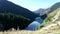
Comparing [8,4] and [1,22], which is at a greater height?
[8,4]

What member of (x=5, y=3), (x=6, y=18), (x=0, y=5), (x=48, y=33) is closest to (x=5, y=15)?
(x=6, y=18)

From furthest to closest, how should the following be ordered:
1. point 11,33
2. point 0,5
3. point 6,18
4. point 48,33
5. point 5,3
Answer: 1. point 5,3
2. point 0,5
3. point 6,18
4. point 48,33
5. point 11,33

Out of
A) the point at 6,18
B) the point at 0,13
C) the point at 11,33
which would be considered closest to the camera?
the point at 11,33

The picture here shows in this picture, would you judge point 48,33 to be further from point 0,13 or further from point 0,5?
point 0,5

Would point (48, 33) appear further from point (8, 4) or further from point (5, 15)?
point (8, 4)

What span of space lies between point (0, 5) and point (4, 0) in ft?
13.7

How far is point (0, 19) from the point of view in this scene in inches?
2968

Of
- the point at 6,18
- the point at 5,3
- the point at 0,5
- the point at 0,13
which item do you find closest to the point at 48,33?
the point at 0,13

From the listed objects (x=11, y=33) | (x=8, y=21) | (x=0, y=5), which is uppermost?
(x=0, y=5)

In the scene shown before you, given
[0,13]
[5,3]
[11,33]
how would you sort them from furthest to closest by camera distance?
1. [5,3]
2. [0,13]
3. [11,33]

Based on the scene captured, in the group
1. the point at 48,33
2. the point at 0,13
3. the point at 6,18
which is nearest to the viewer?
the point at 48,33

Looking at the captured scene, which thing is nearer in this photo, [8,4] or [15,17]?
[15,17]

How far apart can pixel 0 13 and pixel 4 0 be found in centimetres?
1533

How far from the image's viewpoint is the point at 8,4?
9175 cm
